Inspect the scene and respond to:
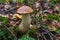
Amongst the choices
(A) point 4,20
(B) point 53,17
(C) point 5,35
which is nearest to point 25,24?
(C) point 5,35

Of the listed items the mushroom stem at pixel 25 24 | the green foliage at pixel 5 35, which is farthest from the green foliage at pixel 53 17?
the green foliage at pixel 5 35

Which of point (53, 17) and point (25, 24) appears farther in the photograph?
point (53, 17)

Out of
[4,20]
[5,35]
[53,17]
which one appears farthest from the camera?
[53,17]

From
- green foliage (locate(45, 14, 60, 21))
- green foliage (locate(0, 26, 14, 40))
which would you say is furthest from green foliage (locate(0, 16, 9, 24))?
green foliage (locate(45, 14, 60, 21))

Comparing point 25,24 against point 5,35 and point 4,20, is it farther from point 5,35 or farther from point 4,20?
point 4,20

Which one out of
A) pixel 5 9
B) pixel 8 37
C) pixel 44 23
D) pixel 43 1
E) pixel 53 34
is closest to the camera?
pixel 8 37

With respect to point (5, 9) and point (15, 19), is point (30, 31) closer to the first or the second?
point (15, 19)

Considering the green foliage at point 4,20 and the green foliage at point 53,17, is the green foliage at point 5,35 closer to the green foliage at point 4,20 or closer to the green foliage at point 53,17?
the green foliage at point 4,20

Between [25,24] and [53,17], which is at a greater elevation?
[25,24]

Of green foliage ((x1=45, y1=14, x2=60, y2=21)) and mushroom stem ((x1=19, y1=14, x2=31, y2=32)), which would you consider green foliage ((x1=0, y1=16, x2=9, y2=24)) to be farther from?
green foliage ((x1=45, y1=14, x2=60, y2=21))

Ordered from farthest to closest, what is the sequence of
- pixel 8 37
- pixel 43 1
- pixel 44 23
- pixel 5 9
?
1. pixel 43 1
2. pixel 5 9
3. pixel 44 23
4. pixel 8 37

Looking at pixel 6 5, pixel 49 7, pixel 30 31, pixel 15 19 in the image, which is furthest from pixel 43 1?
pixel 30 31
